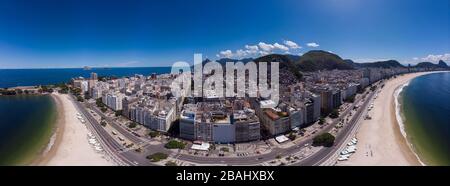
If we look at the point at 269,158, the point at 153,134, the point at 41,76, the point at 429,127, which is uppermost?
the point at 41,76

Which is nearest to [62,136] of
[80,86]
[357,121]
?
[357,121]

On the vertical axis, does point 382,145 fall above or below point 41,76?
below

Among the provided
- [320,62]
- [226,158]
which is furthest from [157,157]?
[320,62]

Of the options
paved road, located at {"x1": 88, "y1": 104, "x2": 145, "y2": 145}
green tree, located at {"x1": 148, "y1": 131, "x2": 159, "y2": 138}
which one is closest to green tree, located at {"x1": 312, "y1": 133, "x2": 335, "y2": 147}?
green tree, located at {"x1": 148, "y1": 131, "x2": 159, "y2": 138}

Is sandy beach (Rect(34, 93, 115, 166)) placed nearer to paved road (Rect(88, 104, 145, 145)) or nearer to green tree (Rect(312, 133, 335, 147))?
paved road (Rect(88, 104, 145, 145))

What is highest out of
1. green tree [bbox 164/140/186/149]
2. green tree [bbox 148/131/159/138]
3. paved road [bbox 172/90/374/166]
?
green tree [bbox 148/131/159/138]

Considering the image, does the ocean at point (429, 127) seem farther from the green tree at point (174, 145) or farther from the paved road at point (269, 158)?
the green tree at point (174, 145)

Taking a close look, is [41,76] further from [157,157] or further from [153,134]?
[157,157]
